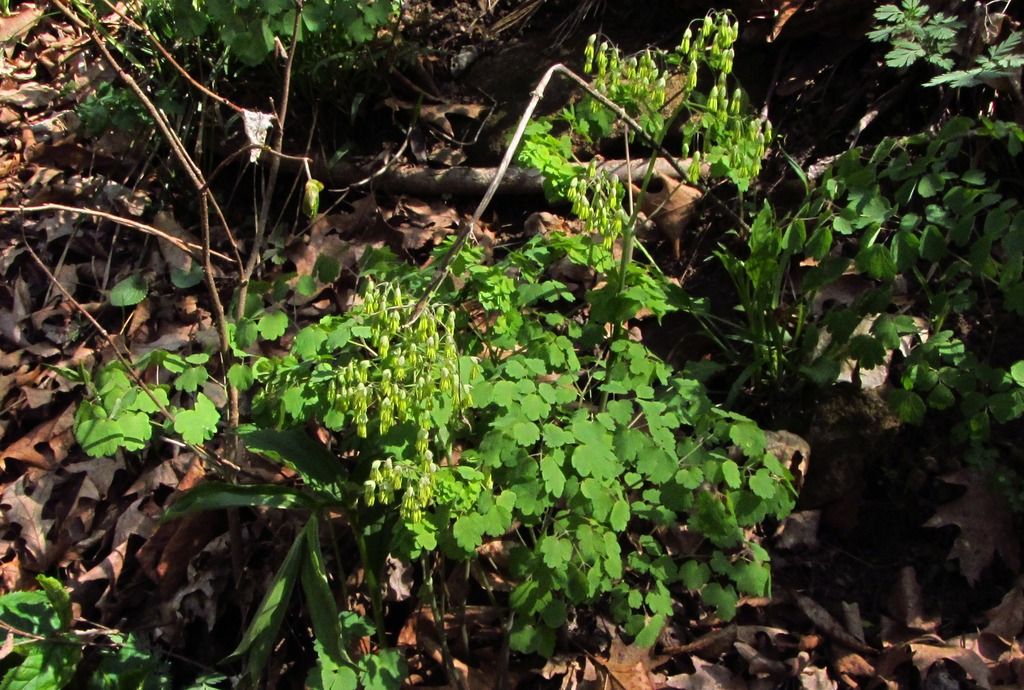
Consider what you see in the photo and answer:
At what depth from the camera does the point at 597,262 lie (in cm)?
254

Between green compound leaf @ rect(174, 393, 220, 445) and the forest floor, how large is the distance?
48 centimetres

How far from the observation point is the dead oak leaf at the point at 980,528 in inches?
112

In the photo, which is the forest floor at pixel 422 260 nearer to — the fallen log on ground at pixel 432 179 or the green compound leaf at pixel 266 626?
the fallen log on ground at pixel 432 179

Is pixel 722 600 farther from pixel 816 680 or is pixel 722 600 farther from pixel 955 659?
pixel 955 659

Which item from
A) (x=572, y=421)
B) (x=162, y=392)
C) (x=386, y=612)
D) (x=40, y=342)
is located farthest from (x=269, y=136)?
(x=572, y=421)

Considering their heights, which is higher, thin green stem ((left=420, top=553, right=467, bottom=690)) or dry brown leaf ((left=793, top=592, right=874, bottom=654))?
thin green stem ((left=420, top=553, right=467, bottom=690))

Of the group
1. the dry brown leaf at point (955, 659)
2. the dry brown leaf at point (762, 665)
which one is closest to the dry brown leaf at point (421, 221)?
the dry brown leaf at point (762, 665)

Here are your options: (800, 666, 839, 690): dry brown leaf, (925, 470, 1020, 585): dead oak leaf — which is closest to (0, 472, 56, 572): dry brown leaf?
(800, 666, 839, 690): dry brown leaf

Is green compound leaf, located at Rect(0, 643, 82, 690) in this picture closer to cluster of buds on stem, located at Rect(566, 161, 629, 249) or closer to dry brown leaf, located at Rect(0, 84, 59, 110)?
cluster of buds on stem, located at Rect(566, 161, 629, 249)

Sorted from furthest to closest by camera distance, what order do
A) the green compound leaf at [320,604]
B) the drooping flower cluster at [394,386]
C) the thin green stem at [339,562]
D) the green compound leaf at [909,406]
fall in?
1. the thin green stem at [339,562]
2. the green compound leaf at [909,406]
3. the green compound leaf at [320,604]
4. the drooping flower cluster at [394,386]

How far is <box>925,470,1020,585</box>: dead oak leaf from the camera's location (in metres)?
2.85

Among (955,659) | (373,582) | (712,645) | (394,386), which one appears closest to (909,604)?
(955,659)

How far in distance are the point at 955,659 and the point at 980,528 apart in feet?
1.38

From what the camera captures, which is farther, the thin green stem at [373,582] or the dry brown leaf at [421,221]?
the dry brown leaf at [421,221]
